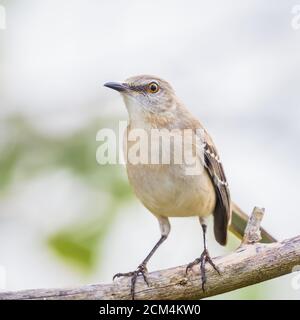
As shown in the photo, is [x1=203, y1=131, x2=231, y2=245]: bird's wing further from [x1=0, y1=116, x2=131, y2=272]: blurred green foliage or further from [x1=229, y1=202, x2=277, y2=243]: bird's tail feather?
[x1=0, y1=116, x2=131, y2=272]: blurred green foliage

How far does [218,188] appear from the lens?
7172 mm

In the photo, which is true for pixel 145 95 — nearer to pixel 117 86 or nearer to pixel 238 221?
pixel 117 86

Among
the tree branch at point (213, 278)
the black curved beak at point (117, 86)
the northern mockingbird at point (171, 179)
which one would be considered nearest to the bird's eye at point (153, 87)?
the northern mockingbird at point (171, 179)

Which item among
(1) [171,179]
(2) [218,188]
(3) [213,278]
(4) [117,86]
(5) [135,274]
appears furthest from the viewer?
(2) [218,188]

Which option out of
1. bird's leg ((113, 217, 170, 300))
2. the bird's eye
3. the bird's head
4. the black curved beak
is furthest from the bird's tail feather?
the black curved beak

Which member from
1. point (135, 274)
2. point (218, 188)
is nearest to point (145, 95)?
point (218, 188)

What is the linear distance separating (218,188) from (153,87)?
4.31 ft

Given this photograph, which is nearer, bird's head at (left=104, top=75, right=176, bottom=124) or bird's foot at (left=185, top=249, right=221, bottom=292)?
bird's foot at (left=185, top=249, right=221, bottom=292)

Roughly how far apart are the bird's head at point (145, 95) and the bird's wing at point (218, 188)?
0.57m

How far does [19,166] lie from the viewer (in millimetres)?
6230

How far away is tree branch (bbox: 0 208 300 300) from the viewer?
5816 mm

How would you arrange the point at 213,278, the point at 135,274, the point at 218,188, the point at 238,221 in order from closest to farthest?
the point at 213,278
the point at 135,274
the point at 218,188
the point at 238,221
